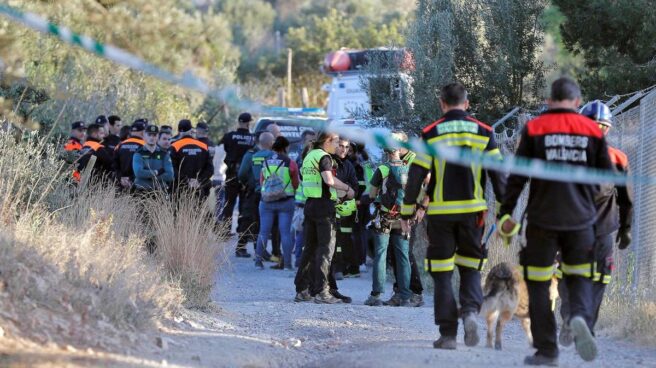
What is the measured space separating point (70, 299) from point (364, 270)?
979 cm

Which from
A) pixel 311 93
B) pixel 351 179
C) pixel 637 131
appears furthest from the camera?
pixel 311 93

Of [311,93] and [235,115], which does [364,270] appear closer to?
[235,115]

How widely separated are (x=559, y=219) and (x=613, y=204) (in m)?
1.20

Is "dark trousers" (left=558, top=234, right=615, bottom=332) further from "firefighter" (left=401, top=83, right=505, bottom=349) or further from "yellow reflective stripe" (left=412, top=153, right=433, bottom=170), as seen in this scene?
"yellow reflective stripe" (left=412, top=153, right=433, bottom=170)

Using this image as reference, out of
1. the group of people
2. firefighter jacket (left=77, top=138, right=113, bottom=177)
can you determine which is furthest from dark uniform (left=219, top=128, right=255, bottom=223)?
the group of people

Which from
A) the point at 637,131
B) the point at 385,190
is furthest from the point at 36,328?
the point at 637,131

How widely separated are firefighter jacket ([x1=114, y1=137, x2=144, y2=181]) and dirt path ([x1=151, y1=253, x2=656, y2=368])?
359cm

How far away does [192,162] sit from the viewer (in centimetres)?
1647

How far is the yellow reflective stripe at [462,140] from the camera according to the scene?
873 centimetres

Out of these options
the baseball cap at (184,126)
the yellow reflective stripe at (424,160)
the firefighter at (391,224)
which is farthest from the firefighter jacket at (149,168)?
the yellow reflective stripe at (424,160)

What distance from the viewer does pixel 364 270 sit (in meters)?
17.6

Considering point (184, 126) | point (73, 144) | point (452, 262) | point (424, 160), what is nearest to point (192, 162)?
point (184, 126)

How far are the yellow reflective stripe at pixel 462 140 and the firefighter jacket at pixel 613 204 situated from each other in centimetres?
93

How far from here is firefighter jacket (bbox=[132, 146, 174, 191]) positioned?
51.0 feet
